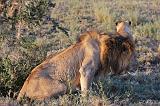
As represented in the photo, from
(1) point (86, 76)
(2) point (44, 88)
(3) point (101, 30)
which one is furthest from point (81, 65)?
(3) point (101, 30)

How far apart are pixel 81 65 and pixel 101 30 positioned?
4761mm

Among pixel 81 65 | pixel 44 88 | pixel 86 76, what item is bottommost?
pixel 44 88

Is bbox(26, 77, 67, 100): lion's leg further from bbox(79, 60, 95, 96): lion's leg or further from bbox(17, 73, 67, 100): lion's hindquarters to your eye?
bbox(79, 60, 95, 96): lion's leg

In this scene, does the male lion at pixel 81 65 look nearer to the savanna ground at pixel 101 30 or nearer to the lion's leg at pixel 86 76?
the lion's leg at pixel 86 76

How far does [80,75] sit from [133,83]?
2073mm

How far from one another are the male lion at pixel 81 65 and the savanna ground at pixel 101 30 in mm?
321

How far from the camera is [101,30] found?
15.2 metres

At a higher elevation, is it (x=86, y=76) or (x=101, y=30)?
(x=101, y=30)

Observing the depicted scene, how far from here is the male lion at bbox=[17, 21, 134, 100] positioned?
10.1m

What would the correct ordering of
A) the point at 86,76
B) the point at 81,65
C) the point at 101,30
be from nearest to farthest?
the point at 86,76
the point at 81,65
the point at 101,30

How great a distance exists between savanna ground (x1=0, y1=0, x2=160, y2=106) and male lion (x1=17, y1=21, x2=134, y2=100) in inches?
12.6

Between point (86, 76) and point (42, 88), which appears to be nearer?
point (42, 88)

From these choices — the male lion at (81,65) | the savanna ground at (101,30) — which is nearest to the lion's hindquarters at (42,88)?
the male lion at (81,65)

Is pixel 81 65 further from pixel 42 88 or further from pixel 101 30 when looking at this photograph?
pixel 101 30
